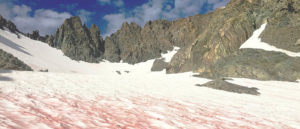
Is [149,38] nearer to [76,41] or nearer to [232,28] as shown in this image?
[76,41]

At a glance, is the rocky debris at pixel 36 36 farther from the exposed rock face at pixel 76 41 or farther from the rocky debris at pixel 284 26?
the rocky debris at pixel 284 26

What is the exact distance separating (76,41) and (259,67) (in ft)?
344

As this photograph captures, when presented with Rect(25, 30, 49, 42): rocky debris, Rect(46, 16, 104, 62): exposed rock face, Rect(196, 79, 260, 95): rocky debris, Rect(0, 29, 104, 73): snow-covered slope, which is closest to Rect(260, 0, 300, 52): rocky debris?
Rect(196, 79, 260, 95): rocky debris

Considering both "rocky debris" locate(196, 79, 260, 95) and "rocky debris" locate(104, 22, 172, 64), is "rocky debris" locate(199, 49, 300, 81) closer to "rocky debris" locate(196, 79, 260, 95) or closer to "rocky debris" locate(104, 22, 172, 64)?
"rocky debris" locate(196, 79, 260, 95)

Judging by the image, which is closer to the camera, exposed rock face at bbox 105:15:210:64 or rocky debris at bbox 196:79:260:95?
rocky debris at bbox 196:79:260:95

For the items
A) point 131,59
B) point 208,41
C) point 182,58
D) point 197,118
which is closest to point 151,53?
point 131,59

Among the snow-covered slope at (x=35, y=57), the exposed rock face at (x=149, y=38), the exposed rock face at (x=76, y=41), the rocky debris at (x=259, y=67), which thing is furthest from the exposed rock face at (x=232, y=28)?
the exposed rock face at (x=76, y=41)

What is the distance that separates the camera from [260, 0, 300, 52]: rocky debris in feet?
90.1

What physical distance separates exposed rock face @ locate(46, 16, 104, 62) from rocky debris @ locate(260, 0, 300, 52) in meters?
91.2

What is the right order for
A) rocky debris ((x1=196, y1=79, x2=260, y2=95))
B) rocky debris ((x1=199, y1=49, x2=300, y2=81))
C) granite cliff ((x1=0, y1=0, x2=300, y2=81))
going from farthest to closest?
1. granite cliff ((x1=0, y1=0, x2=300, y2=81))
2. rocky debris ((x1=199, y1=49, x2=300, y2=81))
3. rocky debris ((x1=196, y1=79, x2=260, y2=95))

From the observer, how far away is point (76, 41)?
347 feet

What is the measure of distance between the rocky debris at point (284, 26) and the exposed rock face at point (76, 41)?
299 feet

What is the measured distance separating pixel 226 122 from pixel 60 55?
4096 inches

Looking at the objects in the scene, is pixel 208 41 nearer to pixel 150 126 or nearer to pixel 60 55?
pixel 150 126
